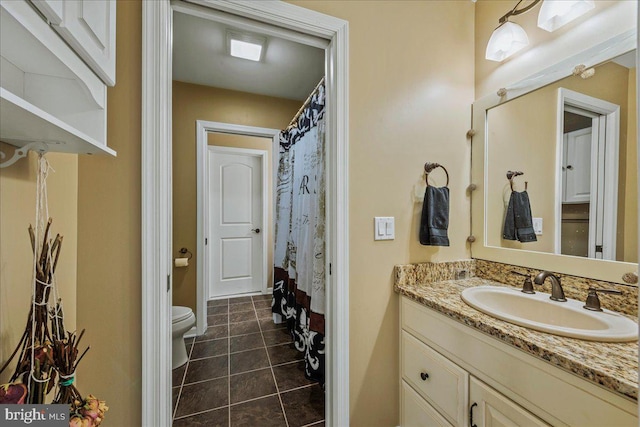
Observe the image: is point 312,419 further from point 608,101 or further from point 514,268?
point 608,101

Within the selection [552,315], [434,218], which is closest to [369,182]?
[434,218]

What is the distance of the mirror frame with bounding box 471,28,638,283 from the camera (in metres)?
0.97

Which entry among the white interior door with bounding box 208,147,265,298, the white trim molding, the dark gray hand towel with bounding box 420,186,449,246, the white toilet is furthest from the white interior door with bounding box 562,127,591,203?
the white interior door with bounding box 208,147,265,298

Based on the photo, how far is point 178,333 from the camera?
1.90 metres

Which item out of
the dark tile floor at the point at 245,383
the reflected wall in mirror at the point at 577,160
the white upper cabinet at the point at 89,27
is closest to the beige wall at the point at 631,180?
the reflected wall in mirror at the point at 577,160

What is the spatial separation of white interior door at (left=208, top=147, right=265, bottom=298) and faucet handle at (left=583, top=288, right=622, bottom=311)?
3.32 meters

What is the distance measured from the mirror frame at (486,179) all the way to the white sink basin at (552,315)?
0.49 ft

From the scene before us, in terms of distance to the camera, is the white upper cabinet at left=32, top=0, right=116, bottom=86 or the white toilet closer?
the white upper cabinet at left=32, top=0, right=116, bottom=86

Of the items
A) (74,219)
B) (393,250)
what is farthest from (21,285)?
(393,250)

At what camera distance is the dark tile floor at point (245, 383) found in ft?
4.87

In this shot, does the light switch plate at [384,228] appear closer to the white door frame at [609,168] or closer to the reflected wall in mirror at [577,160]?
the reflected wall in mirror at [577,160]

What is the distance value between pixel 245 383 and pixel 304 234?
1126 mm

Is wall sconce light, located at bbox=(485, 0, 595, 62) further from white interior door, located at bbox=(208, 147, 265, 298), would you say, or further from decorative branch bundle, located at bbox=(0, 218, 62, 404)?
white interior door, located at bbox=(208, 147, 265, 298)

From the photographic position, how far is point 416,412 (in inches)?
46.6
